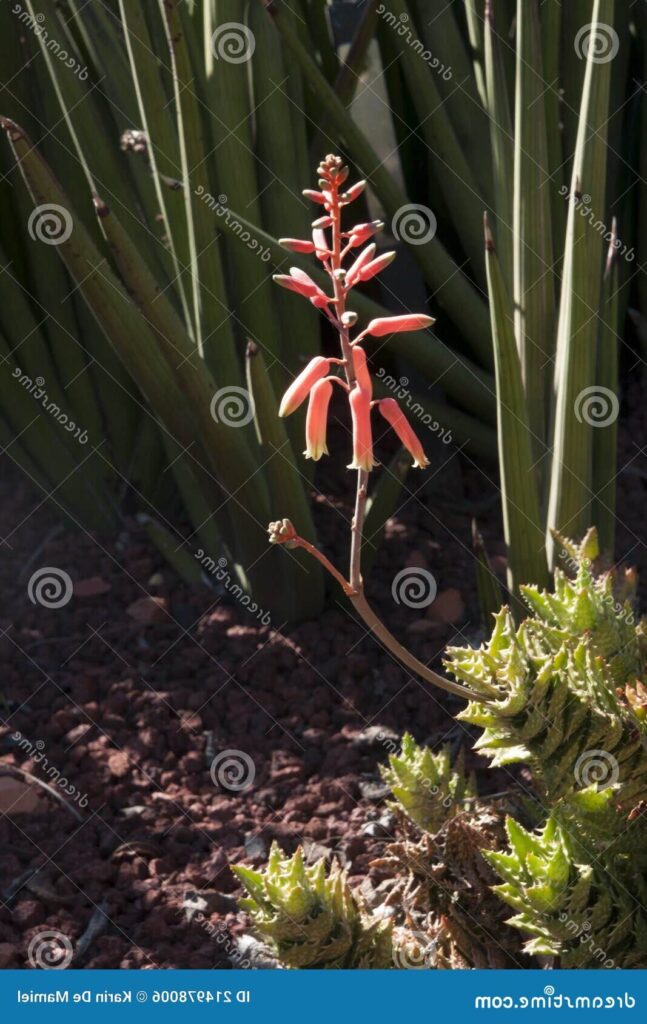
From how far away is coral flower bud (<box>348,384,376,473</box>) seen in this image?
3.25 ft

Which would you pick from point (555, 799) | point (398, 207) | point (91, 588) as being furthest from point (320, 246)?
point (91, 588)

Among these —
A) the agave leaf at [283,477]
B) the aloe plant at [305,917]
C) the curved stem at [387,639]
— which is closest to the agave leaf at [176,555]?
the agave leaf at [283,477]

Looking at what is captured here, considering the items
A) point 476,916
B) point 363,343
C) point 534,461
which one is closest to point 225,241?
point 363,343

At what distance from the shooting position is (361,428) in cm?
99

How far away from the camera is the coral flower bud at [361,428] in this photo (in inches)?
38.9

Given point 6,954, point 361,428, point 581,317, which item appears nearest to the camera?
point 361,428

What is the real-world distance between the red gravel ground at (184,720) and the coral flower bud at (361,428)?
102 cm

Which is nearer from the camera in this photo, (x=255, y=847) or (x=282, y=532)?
(x=282, y=532)

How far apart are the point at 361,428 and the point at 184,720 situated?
1.32 meters

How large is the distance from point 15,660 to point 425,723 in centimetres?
87

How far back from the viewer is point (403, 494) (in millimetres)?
2695

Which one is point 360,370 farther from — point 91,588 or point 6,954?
point 91,588

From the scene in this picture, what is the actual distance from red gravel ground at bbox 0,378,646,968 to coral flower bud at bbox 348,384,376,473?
1022 mm

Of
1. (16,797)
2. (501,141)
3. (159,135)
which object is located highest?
(159,135)
